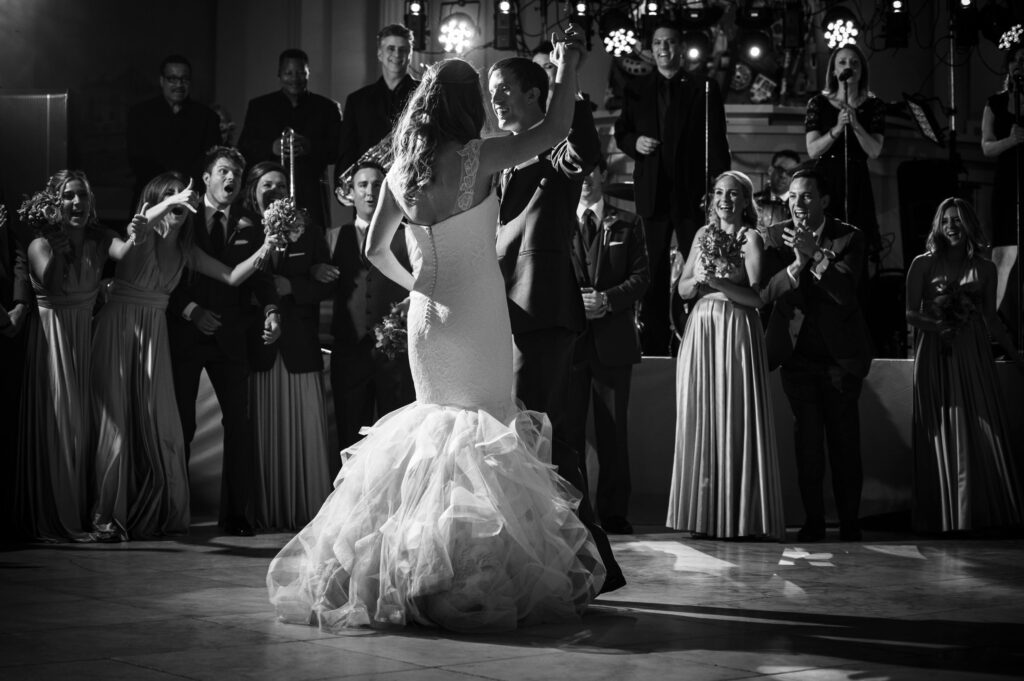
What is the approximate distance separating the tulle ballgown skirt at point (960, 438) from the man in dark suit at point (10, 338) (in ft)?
15.6

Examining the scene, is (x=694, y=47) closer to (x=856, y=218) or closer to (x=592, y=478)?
(x=856, y=218)

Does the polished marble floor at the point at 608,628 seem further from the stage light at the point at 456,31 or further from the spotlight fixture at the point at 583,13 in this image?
the stage light at the point at 456,31

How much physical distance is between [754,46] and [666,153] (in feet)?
25.9

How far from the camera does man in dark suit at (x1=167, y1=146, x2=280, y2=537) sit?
7.11m

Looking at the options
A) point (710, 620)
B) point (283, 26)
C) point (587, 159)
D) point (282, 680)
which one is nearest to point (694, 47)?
point (283, 26)

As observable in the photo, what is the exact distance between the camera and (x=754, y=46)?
16.5 meters

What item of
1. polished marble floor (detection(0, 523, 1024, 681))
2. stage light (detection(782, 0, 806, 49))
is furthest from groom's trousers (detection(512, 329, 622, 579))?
stage light (detection(782, 0, 806, 49))

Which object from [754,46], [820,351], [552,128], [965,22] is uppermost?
[754,46]

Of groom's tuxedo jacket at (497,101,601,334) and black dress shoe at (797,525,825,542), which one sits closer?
groom's tuxedo jacket at (497,101,601,334)

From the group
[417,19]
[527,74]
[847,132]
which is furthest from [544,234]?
[417,19]

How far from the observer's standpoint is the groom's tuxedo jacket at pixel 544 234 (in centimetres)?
488

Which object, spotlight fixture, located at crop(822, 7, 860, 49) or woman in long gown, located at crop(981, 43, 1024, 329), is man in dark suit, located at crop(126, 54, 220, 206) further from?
spotlight fixture, located at crop(822, 7, 860, 49)

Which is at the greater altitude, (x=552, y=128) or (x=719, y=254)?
(x=552, y=128)

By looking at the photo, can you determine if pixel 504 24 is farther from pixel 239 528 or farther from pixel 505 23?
pixel 239 528
